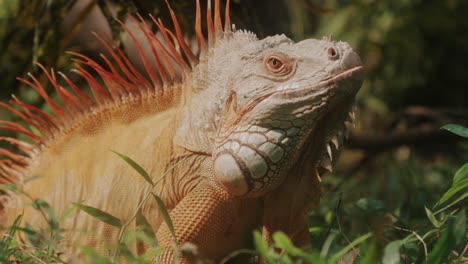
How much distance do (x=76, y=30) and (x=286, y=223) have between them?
2.18 metres

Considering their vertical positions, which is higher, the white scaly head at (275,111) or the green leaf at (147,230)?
the white scaly head at (275,111)

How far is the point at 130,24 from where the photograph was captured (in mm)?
3656

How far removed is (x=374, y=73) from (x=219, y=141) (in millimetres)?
5971

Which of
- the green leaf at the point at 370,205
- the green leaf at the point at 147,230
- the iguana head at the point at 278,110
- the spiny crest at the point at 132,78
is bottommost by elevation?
the green leaf at the point at 370,205

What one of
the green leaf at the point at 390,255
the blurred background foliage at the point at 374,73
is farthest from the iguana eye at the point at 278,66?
the green leaf at the point at 390,255

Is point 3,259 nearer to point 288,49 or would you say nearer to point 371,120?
point 288,49

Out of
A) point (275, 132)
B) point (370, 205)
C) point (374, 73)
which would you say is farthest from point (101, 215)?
point (374, 73)

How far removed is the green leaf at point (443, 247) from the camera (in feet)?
6.60

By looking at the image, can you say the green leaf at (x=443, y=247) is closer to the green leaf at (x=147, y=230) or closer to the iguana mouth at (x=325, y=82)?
the iguana mouth at (x=325, y=82)

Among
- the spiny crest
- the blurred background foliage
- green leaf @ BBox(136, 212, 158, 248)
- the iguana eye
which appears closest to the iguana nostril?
the iguana eye

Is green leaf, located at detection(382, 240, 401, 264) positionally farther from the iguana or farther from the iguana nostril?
the iguana nostril

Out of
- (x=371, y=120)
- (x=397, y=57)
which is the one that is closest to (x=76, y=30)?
(x=397, y=57)

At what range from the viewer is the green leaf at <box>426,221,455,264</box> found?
6.60 feet

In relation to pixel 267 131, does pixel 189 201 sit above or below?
below
